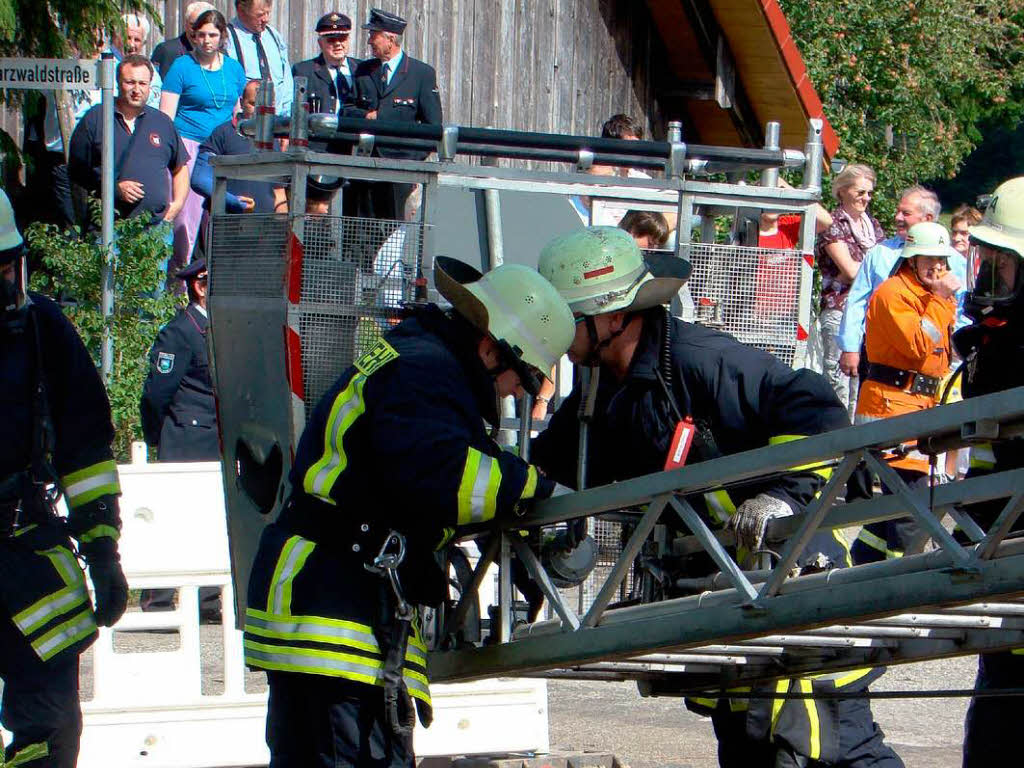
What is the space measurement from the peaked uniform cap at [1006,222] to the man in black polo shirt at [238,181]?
17.4 feet

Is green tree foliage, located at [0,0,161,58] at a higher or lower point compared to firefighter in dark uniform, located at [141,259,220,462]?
higher

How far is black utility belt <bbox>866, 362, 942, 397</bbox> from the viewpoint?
7.46 metres

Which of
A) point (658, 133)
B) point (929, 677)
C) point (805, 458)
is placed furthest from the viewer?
point (658, 133)

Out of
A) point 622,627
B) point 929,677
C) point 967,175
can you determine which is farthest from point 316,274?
point 967,175

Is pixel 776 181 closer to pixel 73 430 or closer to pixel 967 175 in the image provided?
pixel 73 430

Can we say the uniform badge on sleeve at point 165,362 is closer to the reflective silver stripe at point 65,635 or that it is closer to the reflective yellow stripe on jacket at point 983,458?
the reflective silver stripe at point 65,635

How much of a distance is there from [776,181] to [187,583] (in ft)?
9.03

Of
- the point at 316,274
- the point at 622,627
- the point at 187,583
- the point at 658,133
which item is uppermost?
the point at 658,133

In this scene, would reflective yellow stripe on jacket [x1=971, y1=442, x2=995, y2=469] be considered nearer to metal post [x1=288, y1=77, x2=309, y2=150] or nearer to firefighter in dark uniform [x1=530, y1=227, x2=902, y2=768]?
firefighter in dark uniform [x1=530, y1=227, x2=902, y2=768]

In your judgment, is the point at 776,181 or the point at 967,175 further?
the point at 967,175

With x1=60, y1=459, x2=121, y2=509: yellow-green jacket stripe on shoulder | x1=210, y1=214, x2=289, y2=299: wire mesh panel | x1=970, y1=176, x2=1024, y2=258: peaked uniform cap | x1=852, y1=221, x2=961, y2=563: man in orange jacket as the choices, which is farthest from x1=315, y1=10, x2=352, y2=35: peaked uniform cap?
x1=970, y1=176, x2=1024, y2=258: peaked uniform cap

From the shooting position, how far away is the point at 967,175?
127ft

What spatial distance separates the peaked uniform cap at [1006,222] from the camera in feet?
14.0

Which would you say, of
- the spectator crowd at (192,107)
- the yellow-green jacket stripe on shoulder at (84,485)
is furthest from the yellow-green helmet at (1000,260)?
the spectator crowd at (192,107)
